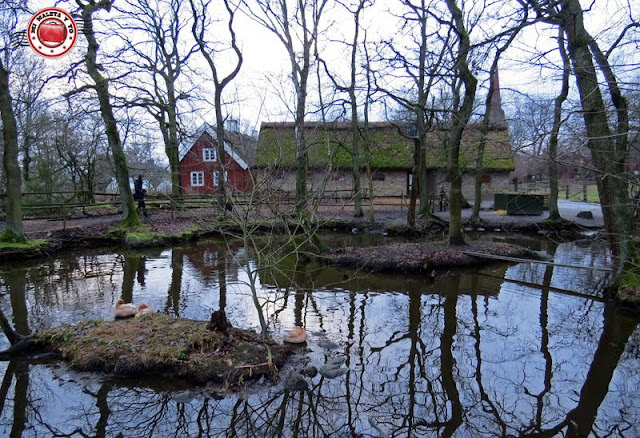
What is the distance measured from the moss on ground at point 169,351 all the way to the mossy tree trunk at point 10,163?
821cm

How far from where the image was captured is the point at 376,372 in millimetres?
5754

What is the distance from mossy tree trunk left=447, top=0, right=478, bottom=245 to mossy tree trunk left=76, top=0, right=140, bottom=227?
12.1 metres

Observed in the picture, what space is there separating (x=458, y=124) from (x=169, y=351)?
9.82m

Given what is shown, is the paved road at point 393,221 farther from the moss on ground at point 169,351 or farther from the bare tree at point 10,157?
the moss on ground at point 169,351

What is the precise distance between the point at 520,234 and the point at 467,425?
16094 mm

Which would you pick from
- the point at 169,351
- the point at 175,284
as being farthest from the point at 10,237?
the point at 169,351

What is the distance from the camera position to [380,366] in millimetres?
5938

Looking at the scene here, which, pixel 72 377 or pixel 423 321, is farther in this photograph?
pixel 423 321

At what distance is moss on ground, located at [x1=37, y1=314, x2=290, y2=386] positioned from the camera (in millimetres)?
5391

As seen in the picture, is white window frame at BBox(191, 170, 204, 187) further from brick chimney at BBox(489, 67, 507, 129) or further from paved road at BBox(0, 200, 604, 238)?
brick chimney at BBox(489, 67, 507, 129)

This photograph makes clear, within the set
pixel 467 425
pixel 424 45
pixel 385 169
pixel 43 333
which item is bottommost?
pixel 467 425

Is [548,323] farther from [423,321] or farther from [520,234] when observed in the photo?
[520,234]

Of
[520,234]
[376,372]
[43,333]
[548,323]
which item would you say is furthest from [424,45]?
[43,333]

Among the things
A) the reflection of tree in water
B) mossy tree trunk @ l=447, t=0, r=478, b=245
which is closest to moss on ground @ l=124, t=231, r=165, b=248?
the reflection of tree in water
